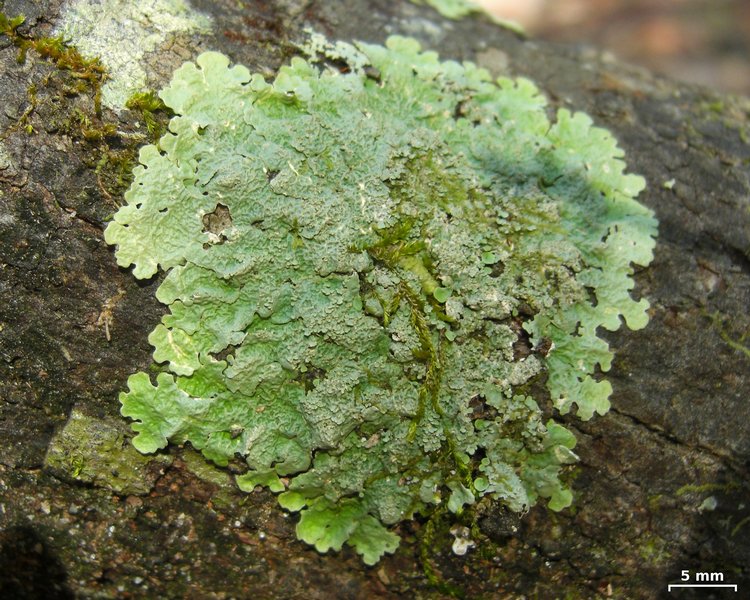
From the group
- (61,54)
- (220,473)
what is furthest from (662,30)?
(220,473)

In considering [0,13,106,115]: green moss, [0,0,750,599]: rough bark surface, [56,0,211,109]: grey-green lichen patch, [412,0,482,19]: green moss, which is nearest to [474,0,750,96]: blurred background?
[412,0,482,19]: green moss

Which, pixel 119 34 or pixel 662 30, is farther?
pixel 662 30

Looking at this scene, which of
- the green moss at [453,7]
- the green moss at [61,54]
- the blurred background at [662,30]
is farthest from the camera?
the blurred background at [662,30]

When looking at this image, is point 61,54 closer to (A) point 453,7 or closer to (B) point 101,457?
(B) point 101,457

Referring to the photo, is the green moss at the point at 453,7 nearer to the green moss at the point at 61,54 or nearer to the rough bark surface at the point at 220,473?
the rough bark surface at the point at 220,473

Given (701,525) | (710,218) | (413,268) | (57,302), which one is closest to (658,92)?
(710,218)

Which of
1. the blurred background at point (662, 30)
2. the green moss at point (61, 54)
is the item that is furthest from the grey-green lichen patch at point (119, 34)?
the blurred background at point (662, 30)
